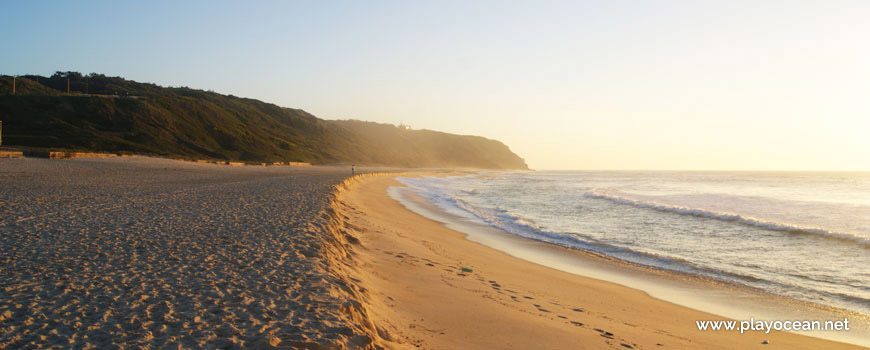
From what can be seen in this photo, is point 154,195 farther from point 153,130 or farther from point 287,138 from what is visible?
point 287,138

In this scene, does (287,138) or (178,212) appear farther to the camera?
(287,138)

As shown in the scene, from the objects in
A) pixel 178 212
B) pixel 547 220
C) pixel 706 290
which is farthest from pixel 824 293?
pixel 178 212

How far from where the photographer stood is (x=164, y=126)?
72.6 metres

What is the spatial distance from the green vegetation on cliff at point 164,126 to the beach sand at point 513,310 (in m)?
55.9

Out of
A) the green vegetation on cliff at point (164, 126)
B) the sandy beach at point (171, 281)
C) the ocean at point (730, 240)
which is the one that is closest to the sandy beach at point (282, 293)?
the sandy beach at point (171, 281)

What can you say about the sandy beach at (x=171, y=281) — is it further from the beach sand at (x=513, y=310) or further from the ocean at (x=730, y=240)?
the ocean at (x=730, y=240)

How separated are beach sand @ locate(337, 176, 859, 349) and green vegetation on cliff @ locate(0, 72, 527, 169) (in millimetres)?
55905

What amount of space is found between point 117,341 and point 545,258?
29.2ft

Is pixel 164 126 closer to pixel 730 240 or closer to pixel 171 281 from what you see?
pixel 730 240

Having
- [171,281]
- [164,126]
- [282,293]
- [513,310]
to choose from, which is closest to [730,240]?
[513,310]

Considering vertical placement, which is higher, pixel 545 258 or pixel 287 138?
pixel 287 138

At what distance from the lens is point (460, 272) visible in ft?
28.0

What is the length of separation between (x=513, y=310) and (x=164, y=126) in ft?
258

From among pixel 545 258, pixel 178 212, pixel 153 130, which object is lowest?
pixel 545 258
